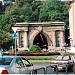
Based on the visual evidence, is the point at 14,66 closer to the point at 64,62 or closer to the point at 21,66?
the point at 21,66

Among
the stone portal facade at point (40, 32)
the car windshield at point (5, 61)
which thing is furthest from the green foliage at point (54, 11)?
the car windshield at point (5, 61)

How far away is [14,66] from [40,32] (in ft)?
230

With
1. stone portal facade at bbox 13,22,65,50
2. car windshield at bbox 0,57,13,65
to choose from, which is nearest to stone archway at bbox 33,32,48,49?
stone portal facade at bbox 13,22,65,50

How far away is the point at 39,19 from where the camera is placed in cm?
12044

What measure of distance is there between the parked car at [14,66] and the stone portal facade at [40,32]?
63007mm

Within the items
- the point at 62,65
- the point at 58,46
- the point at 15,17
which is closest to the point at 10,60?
the point at 62,65

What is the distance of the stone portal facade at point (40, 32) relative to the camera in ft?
259

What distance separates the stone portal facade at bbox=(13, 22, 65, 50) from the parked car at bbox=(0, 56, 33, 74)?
207 ft

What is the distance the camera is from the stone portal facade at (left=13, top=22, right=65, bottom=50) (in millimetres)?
78869

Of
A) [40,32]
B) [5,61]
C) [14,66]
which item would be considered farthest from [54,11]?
[14,66]

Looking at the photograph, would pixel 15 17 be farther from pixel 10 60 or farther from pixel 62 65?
pixel 10 60

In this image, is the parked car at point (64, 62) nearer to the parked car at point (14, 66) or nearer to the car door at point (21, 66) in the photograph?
the parked car at point (14, 66)

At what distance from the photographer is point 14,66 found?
541 inches

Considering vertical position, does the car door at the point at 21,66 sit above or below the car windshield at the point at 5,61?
below
